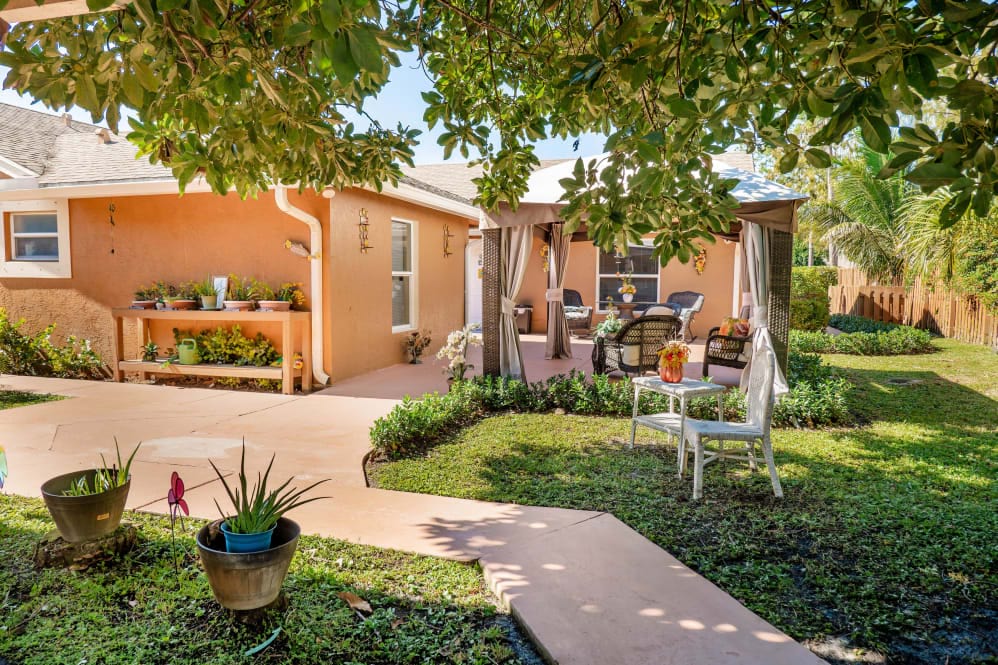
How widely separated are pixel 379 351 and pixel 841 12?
797 cm

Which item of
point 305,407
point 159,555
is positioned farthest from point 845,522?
point 305,407

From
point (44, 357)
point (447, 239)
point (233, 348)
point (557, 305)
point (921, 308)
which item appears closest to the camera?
point (233, 348)

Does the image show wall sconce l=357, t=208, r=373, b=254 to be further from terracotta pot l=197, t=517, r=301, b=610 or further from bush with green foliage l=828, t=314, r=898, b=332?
bush with green foliage l=828, t=314, r=898, b=332

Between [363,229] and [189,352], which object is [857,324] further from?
[189,352]

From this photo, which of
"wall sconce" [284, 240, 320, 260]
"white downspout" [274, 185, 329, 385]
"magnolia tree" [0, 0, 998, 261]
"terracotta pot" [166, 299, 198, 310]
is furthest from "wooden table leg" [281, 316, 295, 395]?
"magnolia tree" [0, 0, 998, 261]

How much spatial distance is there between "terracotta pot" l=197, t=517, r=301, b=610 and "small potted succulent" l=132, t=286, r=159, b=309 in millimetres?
6976

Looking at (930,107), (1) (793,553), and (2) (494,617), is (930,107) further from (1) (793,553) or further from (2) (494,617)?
(2) (494,617)

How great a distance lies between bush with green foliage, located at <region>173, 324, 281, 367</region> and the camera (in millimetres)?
8086

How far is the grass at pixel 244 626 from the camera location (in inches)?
92.9

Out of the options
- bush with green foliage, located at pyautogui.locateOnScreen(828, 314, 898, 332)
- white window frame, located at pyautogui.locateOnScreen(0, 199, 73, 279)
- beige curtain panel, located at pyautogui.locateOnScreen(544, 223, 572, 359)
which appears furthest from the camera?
bush with green foliage, located at pyautogui.locateOnScreen(828, 314, 898, 332)

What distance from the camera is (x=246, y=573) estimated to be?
92.3 inches

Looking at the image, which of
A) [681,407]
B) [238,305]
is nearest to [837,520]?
[681,407]

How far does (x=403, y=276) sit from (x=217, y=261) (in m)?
2.94

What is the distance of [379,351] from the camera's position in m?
9.37
